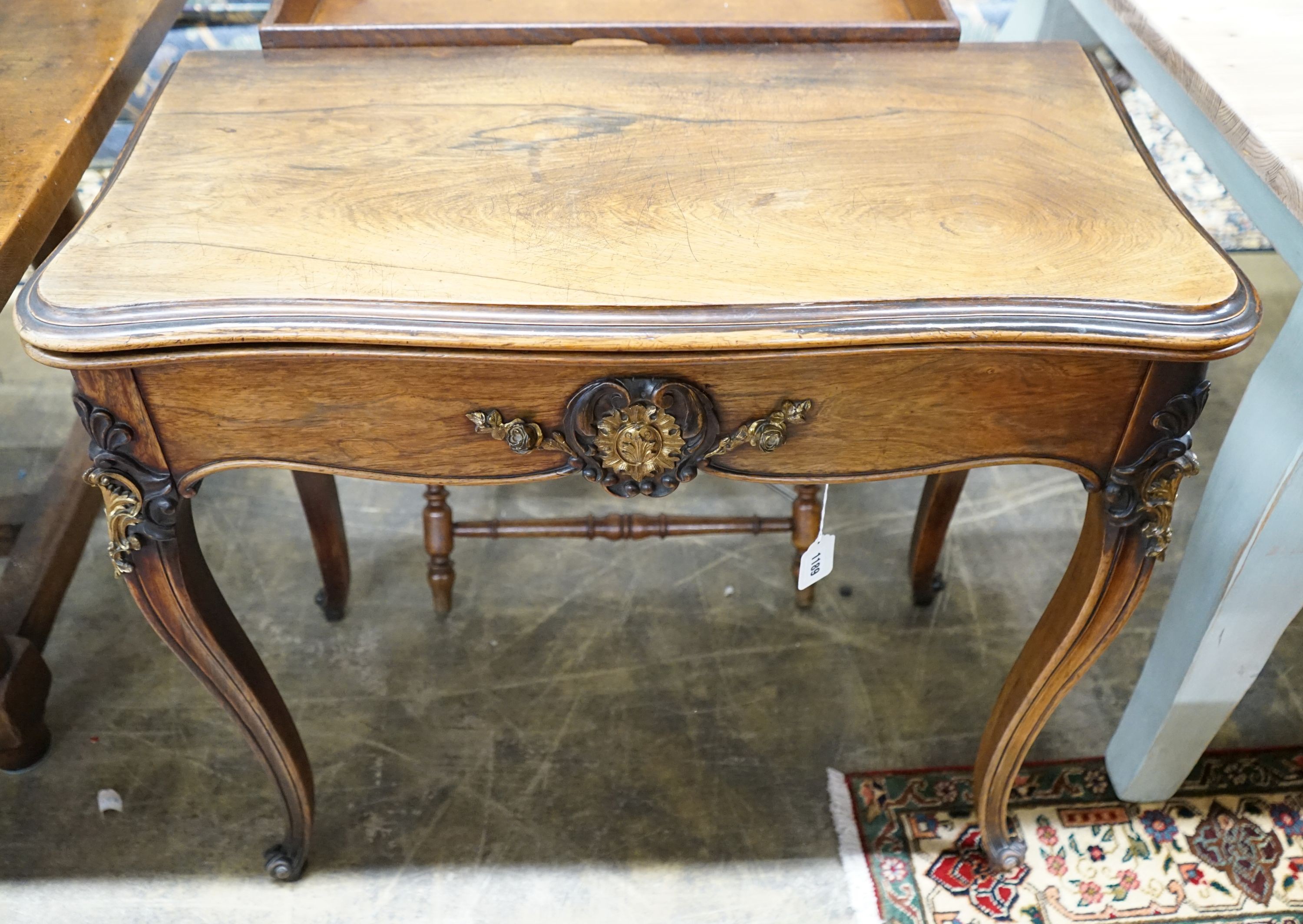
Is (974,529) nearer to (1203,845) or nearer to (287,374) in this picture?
(1203,845)

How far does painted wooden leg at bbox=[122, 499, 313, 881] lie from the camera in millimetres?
849

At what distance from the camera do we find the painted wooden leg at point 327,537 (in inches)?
50.6

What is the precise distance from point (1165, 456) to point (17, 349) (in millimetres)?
1895

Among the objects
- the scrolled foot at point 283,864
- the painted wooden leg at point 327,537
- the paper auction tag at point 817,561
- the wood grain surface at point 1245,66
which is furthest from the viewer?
the painted wooden leg at point 327,537

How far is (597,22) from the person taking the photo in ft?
3.47

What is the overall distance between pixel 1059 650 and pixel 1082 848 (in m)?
0.38

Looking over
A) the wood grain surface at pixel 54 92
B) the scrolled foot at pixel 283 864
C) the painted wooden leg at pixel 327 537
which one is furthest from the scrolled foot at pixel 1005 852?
the wood grain surface at pixel 54 92

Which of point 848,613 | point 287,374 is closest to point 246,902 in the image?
point 287,374

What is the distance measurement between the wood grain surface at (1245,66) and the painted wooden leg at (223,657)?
885 mm

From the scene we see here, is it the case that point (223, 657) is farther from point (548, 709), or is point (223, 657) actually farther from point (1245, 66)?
point (1245, 66)

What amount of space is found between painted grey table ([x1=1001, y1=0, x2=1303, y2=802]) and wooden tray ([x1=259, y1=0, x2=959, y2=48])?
21cm

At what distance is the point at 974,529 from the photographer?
1596 mm

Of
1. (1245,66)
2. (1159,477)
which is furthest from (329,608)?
(1245,66)

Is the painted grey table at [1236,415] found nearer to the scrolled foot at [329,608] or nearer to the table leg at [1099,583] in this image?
the table leg at [1099,583]
